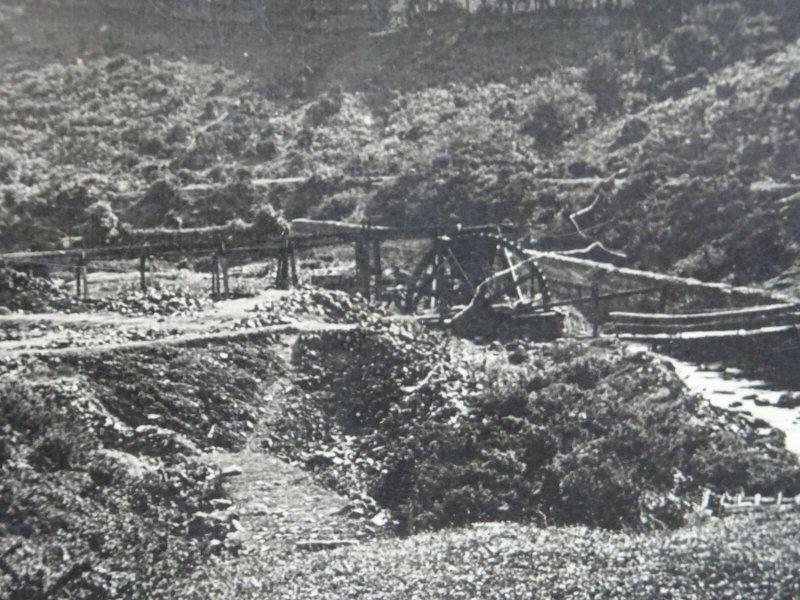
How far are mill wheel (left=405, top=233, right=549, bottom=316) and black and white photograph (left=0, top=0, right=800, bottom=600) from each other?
12 cm

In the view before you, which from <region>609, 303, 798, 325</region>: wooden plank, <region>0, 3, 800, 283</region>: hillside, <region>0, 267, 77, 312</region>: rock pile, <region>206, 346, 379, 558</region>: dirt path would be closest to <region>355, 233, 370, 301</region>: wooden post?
<region>609, 303, 798, 325</region>: wooden plank

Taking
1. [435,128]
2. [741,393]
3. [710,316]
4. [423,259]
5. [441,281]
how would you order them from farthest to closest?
[435,128], [423,259], [441,281], [710,316], [741,393]

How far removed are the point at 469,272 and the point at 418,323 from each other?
4.52 meters

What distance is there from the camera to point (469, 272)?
99.6 feet

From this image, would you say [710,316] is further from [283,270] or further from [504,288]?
[283,270]

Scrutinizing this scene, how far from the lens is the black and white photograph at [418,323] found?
47.8ft

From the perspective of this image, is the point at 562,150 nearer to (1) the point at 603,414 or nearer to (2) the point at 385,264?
(2) the point at 385,264

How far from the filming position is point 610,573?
42.3ft

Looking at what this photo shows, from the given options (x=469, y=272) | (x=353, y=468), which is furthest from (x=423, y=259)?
(x=353, y=468)

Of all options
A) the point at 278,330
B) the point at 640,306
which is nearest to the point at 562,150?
the point at 640,306

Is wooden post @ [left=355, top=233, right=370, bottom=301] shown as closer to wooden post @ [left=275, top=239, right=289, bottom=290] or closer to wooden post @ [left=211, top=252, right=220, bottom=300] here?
wooden post @ [left=275, top=239, right=289, bottom=290]

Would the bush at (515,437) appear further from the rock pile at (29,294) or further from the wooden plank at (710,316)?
the rock pile at (29,294)

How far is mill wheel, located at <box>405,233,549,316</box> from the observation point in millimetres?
28891

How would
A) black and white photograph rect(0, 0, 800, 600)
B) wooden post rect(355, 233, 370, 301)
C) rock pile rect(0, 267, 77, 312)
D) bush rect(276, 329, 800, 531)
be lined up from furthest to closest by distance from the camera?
wooden post rect(355, 233, 370, 301) → rock pile rect(0, 267, 77, 312) → bush rect(276, 329, 800, 531) → black and white photograph rect(0, 0, 800, 600)
